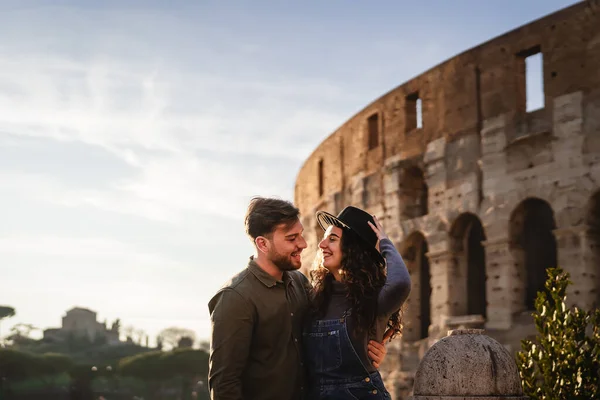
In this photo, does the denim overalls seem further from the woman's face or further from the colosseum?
the colosseum

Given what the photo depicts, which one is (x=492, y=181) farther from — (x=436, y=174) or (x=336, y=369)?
(x=336, y=369)

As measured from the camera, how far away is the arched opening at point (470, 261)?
15.8 m

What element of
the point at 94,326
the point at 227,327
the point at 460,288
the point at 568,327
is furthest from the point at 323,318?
the point at 94,326

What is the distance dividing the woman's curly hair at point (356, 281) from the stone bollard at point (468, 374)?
2290mm

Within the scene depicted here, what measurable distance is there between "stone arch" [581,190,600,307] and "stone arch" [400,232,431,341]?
178 inches

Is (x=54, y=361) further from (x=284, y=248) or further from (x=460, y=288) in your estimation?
(x=284, y=248)

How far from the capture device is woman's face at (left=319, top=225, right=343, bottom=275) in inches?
161

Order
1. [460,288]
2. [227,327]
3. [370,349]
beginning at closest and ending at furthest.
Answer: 1. [227,327]
2. [370,349]
3. [460,288]

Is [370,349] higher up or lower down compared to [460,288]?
lower down

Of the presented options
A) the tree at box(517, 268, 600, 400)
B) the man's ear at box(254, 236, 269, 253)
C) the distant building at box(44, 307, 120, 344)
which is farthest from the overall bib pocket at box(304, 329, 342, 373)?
the distant building at box(44, 307, 120, 344)

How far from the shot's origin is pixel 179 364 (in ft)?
159

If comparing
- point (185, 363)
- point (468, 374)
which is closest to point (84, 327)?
point (185, 363)

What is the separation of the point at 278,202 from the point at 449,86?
12.9 metres

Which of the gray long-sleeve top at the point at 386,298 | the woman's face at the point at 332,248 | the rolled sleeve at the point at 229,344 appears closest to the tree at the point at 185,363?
the woman's face at the point at 332,248
